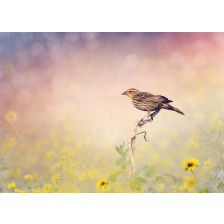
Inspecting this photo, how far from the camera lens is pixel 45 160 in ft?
8.41

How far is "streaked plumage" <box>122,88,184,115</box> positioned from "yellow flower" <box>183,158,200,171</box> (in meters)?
0.39

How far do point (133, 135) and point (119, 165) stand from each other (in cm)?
26

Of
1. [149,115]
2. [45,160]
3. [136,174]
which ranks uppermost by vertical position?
[149,115]

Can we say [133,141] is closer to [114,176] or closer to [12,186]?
[114,176]

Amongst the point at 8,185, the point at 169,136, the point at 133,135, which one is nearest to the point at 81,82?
the point at 133,135

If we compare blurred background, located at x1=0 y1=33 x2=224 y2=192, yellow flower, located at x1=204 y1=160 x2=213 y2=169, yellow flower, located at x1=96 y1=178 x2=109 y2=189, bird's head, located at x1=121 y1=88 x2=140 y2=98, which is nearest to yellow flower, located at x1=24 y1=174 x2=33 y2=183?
blurred background, located at x1=0 y1=33 x2=224 y2=192

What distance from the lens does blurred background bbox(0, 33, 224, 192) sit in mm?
2549

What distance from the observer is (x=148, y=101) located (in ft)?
8.42

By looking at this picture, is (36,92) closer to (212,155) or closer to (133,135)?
(133,135)

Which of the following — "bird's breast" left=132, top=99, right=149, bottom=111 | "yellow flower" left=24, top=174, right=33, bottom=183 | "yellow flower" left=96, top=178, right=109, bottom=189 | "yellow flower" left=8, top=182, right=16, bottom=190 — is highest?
"bird's breast" left=132, top=99, right=149, bottom=111

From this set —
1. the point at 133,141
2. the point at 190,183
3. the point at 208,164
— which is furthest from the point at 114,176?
the point at 208,164

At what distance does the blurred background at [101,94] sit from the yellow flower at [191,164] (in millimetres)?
44

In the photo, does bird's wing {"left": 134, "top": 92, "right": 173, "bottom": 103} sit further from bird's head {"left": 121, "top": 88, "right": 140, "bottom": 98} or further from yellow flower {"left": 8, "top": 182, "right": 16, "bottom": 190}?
yellow flower {"left": 8, "top": 182, "right": 16, "bottom": 190}

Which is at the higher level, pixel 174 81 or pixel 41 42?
pixel 41 42
